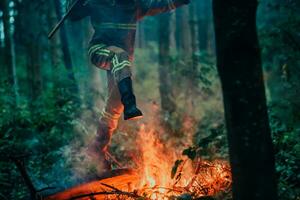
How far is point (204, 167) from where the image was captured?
5867mm

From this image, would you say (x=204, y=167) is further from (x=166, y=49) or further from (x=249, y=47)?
(x=166, y=49)

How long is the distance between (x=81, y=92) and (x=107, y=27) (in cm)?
607

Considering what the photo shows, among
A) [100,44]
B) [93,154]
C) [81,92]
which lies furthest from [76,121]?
[100,44]

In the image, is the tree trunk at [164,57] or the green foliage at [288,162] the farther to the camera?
the tree trunk at [164,57]

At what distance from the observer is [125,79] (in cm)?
593

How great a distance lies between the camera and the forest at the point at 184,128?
387cm

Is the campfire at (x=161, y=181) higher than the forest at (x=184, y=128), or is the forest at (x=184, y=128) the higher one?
the forest at (x=184, y=128)

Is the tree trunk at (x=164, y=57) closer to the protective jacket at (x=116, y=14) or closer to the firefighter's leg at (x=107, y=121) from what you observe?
the firefighter's leg at (x=107, y=121)

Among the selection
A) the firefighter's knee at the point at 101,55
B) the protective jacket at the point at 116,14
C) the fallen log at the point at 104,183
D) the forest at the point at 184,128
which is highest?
the protective jacket at the point at 116,14

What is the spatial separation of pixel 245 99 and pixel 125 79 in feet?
7.85

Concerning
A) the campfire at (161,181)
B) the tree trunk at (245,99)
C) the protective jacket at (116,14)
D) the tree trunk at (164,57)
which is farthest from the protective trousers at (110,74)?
the tree trunk at (164,57)

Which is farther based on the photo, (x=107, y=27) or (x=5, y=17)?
(x=5, y=17)

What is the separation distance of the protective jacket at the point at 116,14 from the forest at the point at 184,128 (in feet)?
2.29

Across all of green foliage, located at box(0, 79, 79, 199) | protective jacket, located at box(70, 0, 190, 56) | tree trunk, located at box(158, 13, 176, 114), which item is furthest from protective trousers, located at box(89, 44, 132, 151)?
tree trunk, located at box(158, 13, 176, 114)
